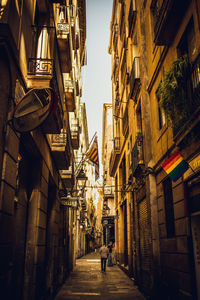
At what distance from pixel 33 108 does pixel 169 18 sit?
171 inches

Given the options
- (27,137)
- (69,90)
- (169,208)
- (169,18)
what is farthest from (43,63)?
(69,90)

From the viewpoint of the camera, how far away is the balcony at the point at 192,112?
591cm

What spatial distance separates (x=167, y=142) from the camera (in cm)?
870

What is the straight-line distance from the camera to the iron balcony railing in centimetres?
703

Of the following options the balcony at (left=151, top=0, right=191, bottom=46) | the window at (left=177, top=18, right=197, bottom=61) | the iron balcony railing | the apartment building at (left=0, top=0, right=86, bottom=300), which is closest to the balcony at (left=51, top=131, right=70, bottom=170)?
the apartment building at (left=0, top=0, right=86, bottom=300)

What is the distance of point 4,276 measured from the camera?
4.83m

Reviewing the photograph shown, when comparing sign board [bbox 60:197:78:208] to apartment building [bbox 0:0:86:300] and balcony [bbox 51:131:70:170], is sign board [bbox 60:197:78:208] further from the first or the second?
balcony [bbox 51:131:70:170]

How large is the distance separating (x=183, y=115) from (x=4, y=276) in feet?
15.7

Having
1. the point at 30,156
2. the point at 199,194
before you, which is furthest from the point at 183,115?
the point at 30,156

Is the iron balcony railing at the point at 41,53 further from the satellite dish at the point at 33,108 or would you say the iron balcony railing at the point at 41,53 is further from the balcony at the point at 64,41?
the balcony at the point at 64,41

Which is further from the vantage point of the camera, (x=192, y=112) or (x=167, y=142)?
(x=167, y=142)

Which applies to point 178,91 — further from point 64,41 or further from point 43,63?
point 64,41

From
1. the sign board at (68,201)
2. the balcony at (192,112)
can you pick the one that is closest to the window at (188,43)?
the balcony at (192,112)

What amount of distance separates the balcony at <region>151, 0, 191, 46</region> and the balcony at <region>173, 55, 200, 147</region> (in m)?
1.66
